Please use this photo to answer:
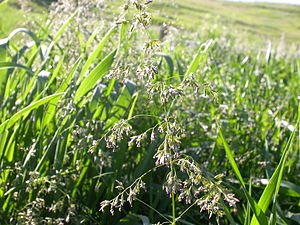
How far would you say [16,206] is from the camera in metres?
1.83

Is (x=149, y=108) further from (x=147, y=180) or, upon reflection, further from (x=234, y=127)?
(x=234, y=127)

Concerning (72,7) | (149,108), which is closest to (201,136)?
(149,108)

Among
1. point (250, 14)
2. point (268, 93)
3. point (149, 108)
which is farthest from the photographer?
point (250, 14)

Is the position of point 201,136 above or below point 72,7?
below

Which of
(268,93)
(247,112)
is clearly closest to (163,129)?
(247,112)

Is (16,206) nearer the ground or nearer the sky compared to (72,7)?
nearer the ground

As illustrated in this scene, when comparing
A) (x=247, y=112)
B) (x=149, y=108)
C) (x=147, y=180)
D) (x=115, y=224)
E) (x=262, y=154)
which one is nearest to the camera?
(x=115, y=224)

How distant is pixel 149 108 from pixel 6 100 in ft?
2.51

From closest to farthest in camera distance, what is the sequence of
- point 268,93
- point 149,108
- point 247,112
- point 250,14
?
point 149,108, point 247,112, point 268,93, point 250,14

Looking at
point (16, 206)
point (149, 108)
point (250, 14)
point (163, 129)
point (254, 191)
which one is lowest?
point (250, 14)

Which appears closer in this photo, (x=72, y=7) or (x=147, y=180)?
Result: (x=147, y=180)

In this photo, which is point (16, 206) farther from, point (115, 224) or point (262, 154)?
point (262, 154)

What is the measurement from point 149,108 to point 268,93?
5.28 feet

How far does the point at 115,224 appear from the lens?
1815 millimetres
